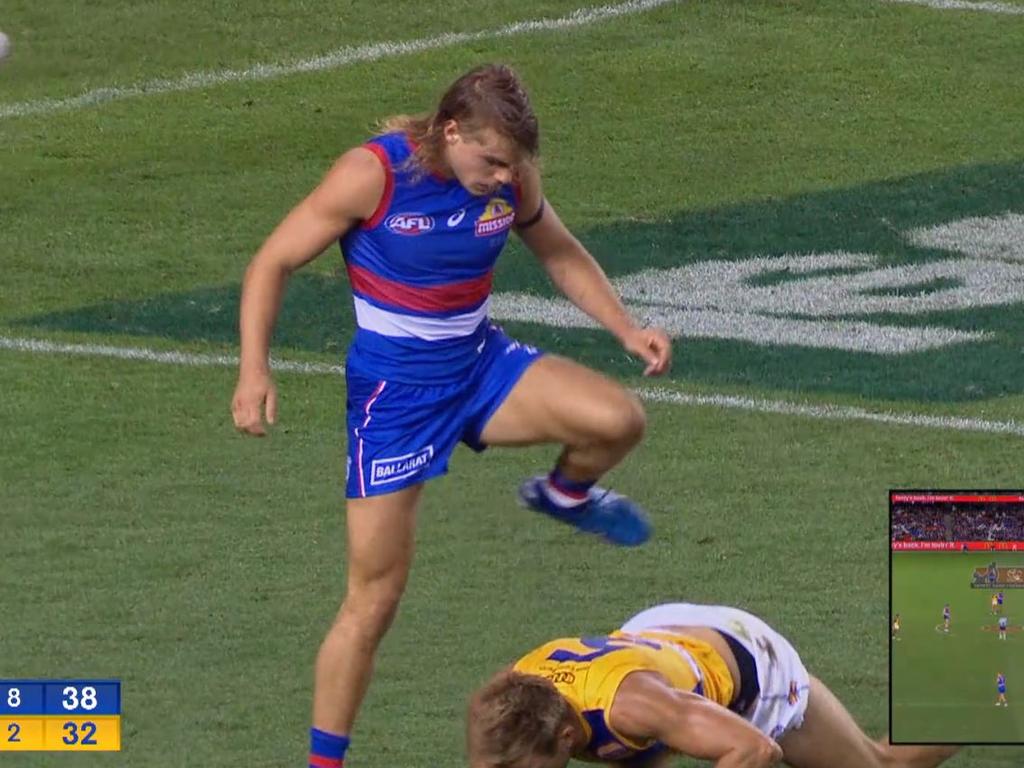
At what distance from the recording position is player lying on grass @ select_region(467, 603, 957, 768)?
542cm

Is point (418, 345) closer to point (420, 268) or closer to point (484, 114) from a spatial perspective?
point (420, 268)

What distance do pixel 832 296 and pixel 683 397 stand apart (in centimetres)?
179

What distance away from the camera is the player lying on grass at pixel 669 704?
5422 millimetres

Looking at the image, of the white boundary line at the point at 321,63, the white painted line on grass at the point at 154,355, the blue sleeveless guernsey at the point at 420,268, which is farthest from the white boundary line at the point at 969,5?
the blue sleeveless guernsey at the point at 420,268

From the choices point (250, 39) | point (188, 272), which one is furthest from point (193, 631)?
point (250, 39)

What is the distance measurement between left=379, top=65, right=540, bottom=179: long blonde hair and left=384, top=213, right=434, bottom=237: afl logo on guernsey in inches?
4.9

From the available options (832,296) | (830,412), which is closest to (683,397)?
(830,412)

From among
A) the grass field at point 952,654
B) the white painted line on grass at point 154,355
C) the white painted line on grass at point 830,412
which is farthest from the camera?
the white painted line on grass at point 154,355

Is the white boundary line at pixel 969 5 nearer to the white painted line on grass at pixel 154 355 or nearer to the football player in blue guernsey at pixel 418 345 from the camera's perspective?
the white painted line on grass at pixel 154 355

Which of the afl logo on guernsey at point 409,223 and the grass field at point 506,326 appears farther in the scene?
the grass field at point 506,326

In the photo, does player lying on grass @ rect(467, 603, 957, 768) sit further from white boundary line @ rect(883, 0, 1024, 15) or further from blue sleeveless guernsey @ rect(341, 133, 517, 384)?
white boundary line @ rect(883, 0, 1024, 15)

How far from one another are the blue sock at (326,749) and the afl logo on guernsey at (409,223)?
1.28 metres

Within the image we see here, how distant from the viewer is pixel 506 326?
442 inches

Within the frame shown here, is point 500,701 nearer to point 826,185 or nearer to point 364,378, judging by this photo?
point 364,378
